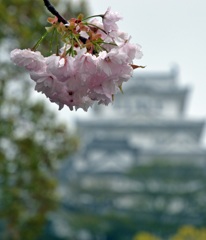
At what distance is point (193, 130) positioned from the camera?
44.8m

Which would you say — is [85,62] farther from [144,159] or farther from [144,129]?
[144,129]

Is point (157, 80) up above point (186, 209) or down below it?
above

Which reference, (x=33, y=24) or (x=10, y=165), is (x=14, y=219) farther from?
(x=33, y=24)

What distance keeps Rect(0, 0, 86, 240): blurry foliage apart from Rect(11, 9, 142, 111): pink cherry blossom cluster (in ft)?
25.8

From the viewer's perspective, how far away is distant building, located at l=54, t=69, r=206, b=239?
31.3m

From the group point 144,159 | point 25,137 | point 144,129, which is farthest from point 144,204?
point 25,137

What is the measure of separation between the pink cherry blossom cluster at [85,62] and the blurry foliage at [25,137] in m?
7.87

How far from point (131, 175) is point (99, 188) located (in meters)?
1.76

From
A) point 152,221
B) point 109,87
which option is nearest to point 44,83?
point 109,87

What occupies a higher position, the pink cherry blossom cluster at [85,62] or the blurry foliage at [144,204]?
the blurry foliage at [144,204]

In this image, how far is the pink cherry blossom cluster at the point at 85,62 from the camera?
146cm

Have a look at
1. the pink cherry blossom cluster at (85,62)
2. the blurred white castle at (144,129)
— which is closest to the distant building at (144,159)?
the blurred white castle at (144,129)

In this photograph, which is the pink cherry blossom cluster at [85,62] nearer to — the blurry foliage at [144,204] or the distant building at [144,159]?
the blurry foliage at [144,204]

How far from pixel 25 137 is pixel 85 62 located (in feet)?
29.9
